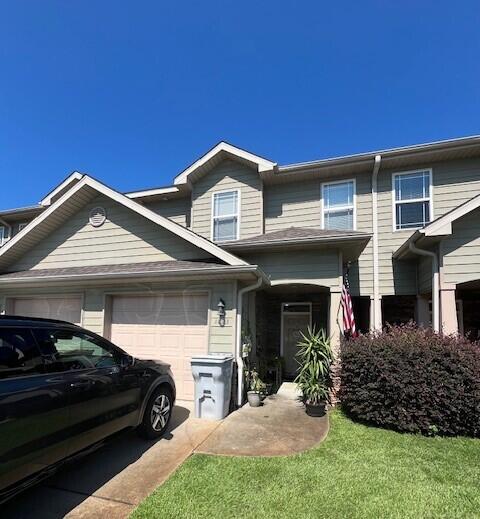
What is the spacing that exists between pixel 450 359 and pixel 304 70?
29.6ft

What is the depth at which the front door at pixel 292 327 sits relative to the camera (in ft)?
38.5

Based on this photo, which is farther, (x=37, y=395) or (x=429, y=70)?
(x=429, y=70)

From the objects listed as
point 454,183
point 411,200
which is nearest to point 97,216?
point 411,200

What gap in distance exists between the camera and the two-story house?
7.54 m

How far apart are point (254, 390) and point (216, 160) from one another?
7.39 metres

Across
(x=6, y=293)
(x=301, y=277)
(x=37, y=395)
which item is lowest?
(x=37, y=395)

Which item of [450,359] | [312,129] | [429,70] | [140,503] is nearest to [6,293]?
[140,503]

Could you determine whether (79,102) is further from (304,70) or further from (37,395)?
(37,395)

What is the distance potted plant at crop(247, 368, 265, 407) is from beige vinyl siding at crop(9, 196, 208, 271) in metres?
3.10

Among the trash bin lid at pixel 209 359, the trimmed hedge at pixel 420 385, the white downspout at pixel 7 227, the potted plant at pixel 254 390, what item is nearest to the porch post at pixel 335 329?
the trimmed hedge at pixel 420 385

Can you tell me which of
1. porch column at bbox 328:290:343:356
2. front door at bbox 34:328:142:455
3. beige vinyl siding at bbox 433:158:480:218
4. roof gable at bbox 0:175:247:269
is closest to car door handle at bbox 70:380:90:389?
front door at bbox 34:328:142:455

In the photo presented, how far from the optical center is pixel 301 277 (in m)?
8.56

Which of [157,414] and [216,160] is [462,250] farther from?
[216,160]

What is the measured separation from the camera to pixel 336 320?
8.10 meters
